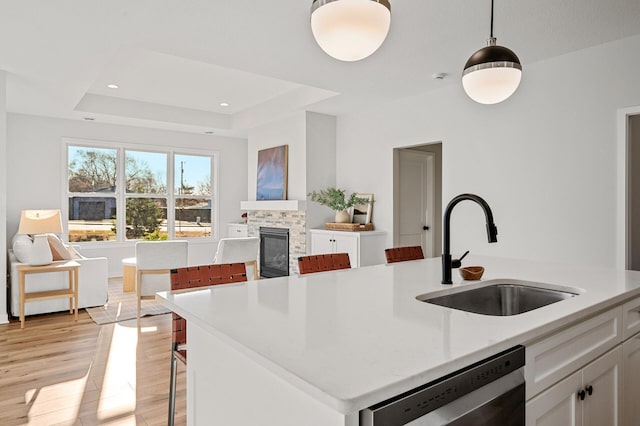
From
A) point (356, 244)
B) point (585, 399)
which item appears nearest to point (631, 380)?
point (585, 399)

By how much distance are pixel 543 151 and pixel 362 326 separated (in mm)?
3474

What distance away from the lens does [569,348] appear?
1.34m

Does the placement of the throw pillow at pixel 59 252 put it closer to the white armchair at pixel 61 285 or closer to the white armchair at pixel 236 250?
the white armchair at pixel 61 285

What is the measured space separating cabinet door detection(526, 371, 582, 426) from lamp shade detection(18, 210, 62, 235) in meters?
4.63

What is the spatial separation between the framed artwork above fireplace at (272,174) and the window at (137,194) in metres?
1.54

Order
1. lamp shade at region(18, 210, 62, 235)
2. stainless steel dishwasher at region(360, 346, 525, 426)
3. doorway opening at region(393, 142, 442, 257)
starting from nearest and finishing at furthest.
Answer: stainless steel dishwasher at region(360, 346, 525, 426)
lamp shade at region(18, 210, 62, 235)
doorway opening at region(393, 142, 442, 257)

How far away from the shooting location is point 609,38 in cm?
333

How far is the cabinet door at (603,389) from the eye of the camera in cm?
144

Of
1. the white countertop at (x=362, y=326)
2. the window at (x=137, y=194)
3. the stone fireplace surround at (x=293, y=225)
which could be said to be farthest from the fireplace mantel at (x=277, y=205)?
the white countertop at (x=362, y=326)

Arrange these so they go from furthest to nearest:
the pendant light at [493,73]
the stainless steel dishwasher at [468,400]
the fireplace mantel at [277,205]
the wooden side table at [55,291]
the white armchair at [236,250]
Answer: the fireplace mantel at [277,205] → the white armchair at [236,250] → the wooden side table at [55,291] → the pendant light at [493,73] → the stainless steel dishwasher at [468,400]

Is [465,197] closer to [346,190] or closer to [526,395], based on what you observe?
[526,395]

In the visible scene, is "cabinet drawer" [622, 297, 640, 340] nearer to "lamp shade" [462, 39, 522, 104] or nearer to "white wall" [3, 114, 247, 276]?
"lamp shade" [462, 39, 522, 104]

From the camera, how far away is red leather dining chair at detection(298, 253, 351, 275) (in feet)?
7.61

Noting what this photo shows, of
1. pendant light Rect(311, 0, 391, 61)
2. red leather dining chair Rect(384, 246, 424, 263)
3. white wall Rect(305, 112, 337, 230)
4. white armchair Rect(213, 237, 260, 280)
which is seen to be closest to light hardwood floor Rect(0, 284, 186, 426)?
white armchair Rect(213, 237, 260, 280)
